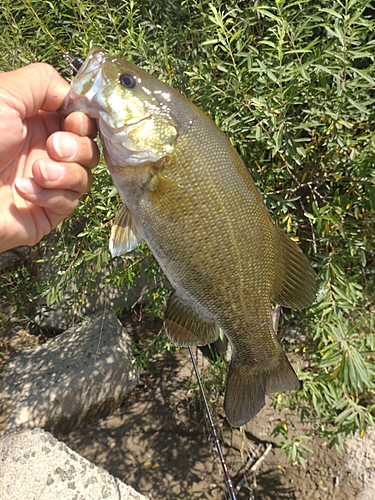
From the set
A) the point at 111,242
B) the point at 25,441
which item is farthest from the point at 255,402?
the point at 25,441

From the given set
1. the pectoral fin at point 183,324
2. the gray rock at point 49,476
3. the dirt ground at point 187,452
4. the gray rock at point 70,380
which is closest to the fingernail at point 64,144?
the pectoral fin at point 183,324

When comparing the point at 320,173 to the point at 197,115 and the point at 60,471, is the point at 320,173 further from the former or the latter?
the point at 60,471

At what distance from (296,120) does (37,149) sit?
127 centimetres

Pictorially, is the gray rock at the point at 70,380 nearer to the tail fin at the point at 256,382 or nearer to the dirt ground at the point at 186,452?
the dirt ground at the point at 186,452

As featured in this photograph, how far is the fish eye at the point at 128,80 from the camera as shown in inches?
55.9

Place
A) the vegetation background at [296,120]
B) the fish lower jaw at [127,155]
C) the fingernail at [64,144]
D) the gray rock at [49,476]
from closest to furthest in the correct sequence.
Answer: the fish lower jaw at [127,155] < the fingernail at [64,144] < the vegetation background at [296,120] < the gray rock at [49,476]

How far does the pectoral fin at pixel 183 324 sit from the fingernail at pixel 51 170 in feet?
1.87

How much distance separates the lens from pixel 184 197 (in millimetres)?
1424

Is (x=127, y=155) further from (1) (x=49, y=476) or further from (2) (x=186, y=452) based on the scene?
(2) (x=186, y=452)

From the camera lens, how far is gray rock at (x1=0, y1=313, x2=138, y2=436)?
3.76 metres

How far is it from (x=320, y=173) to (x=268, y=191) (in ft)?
1.06

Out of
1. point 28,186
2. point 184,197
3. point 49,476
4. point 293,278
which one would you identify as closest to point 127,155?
point 184,197

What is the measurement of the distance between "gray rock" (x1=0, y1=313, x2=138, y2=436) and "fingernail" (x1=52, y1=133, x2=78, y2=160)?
2382 mm

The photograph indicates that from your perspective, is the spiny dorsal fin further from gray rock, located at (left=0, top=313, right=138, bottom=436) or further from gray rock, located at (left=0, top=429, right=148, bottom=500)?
gray rock, located at (left=0, top=313, right=138, bottom=436)
